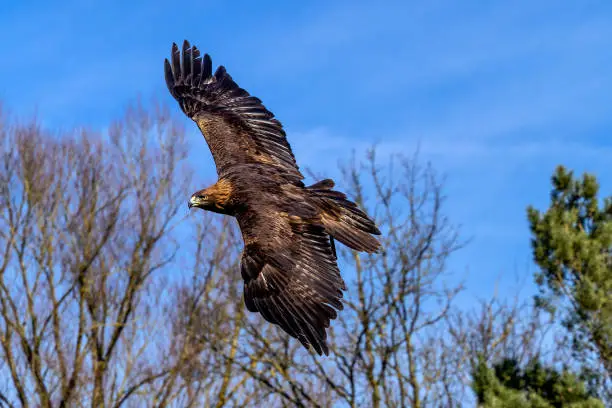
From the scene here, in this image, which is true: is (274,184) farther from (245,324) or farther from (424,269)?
(245,324)

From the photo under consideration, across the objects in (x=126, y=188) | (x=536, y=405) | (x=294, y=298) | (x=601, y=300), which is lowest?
(x=294, y=298)

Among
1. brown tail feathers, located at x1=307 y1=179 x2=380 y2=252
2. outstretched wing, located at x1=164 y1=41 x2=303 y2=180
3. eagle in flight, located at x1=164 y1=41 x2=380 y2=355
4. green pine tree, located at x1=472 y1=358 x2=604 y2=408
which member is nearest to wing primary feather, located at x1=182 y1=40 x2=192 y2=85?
outstretched wing, located at x1=164 y1=41 x2=303 y2=180

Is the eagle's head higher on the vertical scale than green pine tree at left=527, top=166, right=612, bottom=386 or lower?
lower

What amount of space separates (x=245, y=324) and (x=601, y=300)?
8.27 m

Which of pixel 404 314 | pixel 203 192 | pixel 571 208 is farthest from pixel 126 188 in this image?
pixel 203 192

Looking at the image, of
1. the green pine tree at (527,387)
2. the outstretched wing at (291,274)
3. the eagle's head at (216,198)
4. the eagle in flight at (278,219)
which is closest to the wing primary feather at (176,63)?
the eagle in flight at (278,219)

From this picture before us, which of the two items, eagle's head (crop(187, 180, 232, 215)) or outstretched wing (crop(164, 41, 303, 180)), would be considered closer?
eagle's head (crop(187, 180, 232, 215))

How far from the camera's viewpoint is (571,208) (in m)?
14.8

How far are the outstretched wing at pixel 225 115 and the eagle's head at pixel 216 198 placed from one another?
51 cm

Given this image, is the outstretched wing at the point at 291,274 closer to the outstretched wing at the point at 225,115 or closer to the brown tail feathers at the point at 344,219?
Result: the brown tail feathers at the point at 344,219

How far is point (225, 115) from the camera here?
28.6 ft

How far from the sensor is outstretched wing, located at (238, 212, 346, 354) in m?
6.25

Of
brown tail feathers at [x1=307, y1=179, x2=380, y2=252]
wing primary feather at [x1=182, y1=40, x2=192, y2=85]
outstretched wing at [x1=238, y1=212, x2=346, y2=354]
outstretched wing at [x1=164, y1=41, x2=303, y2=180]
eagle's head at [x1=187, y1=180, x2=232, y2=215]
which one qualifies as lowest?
outstretched wing at [x1=238, y1=212, x2=346, y2=354]

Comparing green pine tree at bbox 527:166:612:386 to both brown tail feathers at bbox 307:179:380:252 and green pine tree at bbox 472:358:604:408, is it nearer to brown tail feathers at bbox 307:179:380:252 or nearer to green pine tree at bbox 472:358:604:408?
green pine tree at bbox 472:358:604:408
